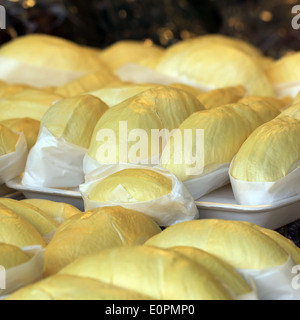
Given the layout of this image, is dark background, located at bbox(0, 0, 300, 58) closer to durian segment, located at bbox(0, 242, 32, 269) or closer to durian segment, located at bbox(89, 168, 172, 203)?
durian segment, located at bbox(89, 168, 172, 203)

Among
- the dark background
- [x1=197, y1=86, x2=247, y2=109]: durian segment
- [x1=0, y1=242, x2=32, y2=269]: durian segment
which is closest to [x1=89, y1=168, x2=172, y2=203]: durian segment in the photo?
[x1=0, y1=242, x2=32, y2=269]: durian segment

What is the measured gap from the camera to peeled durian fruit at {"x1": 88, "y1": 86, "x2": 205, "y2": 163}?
1.00 metres

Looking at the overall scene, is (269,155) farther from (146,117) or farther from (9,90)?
(9,90)

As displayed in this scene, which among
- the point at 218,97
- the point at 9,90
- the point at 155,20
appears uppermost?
the point at 218,97

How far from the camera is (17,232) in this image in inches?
28.4

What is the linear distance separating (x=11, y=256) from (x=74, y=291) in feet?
0.46

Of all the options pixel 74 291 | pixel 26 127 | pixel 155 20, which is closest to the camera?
pixel 74 291

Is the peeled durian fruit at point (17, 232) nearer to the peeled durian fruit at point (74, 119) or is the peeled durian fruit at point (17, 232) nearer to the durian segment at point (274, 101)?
the peeled durian fruit at point (74, 119)

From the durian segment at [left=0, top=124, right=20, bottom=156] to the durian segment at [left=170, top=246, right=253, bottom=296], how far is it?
590 millimetres

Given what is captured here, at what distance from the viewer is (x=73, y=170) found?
3.62 feet

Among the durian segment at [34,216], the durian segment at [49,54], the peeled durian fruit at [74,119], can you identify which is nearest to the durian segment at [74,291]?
the durian segment at [34,216]

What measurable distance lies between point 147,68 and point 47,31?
2.41 feet

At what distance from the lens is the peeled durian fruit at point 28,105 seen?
51.8 inches

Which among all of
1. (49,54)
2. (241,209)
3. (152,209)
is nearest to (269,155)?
(241,209)
